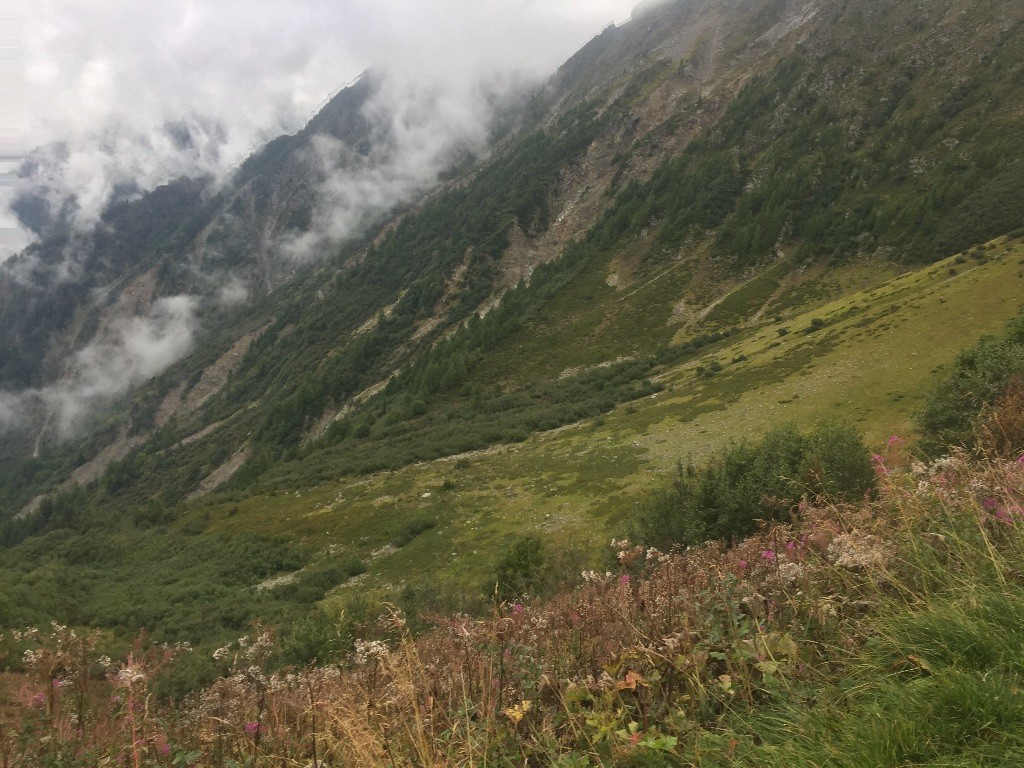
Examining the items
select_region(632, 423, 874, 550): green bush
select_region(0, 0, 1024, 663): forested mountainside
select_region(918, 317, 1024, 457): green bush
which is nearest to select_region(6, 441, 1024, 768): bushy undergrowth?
select_region(632, 423, 874, 550): green bush

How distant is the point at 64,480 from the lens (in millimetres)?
197750

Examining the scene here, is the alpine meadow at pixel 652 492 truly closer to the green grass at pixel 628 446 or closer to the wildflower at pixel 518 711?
the wildflower at pixel 518 711

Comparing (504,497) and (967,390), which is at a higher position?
(967,390)

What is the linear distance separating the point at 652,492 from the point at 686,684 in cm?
2237

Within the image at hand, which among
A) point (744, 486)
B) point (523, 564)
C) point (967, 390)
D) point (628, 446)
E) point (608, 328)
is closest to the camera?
point (744, 486)

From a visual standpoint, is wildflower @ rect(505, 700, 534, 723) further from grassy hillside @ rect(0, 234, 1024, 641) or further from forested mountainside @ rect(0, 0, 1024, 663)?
forested mountainside @ rect(0, 0, 1024, 663)

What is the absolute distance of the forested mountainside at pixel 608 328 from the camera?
1385 inches

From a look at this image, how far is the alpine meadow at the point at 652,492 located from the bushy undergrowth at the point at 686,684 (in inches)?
1.0

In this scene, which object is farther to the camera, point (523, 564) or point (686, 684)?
point (523, 564)

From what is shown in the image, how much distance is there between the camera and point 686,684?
10.7ft

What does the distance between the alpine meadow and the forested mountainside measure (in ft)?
2.25

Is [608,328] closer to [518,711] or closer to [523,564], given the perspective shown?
[523,564]

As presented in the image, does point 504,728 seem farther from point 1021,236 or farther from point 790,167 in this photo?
point 790,167

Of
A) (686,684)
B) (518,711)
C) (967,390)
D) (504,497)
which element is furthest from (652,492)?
(518,711)
